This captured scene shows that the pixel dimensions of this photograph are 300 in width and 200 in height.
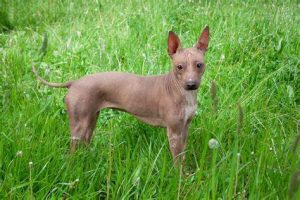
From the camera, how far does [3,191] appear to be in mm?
2760

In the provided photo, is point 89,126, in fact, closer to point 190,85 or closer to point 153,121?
point 153,121

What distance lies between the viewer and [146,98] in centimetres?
362

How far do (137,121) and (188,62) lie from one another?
94 cm

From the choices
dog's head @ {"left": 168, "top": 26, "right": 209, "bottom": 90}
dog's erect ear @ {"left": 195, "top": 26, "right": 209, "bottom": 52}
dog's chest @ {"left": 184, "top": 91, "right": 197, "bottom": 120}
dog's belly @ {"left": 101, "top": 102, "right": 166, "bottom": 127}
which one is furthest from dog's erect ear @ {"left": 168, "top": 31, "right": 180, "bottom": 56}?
dog's belly @ {"left": 101, "top": 102, "right": 166, "bottom": 127}

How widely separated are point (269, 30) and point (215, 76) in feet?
3.63

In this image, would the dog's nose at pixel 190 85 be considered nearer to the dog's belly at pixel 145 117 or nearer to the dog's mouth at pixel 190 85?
the dog's mouth at pixel 190 85

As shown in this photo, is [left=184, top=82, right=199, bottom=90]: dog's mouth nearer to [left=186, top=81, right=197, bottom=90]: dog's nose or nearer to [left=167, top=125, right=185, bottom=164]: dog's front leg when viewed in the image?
[left=186, top=81, right=197, bottom=90]: dog's nose

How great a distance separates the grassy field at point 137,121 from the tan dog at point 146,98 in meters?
0.18

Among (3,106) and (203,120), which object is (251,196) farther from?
(3,106)

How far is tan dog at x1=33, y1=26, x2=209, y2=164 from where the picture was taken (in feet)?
11.5

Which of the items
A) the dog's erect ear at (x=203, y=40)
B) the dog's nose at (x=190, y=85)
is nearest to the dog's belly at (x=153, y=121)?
the dog's nose at (x=190, y=85)

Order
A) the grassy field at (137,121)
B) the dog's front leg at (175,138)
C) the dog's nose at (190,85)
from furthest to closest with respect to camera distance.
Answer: the dog's front leg at (175,138), the dog's nose at (190,85), the grassy field at (137,121)

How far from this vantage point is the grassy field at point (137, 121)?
9.47ft

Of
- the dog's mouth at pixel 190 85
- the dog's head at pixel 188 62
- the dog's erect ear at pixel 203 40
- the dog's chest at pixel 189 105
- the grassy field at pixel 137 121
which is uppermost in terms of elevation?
the dog's erect ear at pixel 203 40
